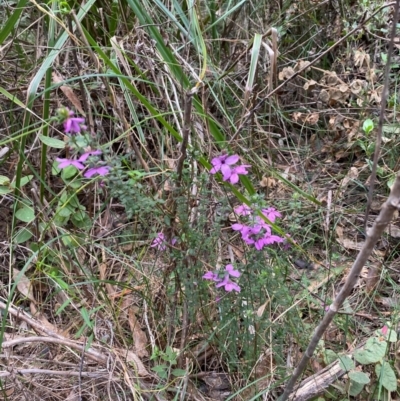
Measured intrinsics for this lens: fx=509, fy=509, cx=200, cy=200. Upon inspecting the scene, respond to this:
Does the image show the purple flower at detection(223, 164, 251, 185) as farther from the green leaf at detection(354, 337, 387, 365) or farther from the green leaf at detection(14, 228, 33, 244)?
the green leaf at detection(14, 228, 33, 244)

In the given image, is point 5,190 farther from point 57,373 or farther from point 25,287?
point 57,373

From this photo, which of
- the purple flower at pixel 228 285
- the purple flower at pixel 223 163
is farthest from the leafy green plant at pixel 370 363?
the purple flower at pixel 223 163

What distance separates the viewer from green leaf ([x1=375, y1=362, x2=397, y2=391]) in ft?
3.72

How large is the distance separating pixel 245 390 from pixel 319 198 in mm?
796

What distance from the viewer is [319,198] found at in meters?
1.77

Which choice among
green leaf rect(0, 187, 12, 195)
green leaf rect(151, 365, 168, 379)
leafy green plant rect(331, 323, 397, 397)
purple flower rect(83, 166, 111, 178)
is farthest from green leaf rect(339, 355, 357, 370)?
green leaf rect(0, 187, 12, 195)

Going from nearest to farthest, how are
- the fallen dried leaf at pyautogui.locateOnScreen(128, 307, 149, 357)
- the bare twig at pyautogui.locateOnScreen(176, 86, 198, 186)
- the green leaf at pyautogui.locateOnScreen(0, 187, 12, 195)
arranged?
the bare twig at pyautogui.locateOnScreen(176, 86, 198, 186) → the fallen dried leaf at pyautogui.locateOnScreen(128, 307, 149, 357) → the green leaf at pyautogui.locateOnScreen(0, 187, 12, 195)

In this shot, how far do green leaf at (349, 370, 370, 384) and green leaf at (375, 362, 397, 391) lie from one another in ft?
0.14

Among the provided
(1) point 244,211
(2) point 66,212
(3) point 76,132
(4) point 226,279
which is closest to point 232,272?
(4) point 226,279

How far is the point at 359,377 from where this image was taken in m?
1.12

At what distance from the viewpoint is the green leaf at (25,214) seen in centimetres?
149

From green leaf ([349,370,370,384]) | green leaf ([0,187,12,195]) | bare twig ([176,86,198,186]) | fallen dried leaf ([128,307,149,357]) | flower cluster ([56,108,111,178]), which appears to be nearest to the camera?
flower cluster ([56,108,111,178])

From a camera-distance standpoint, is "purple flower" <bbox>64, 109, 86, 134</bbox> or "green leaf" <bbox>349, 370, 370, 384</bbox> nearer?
"purple flower" <bbox>64, 109, 86, 134</bbox>

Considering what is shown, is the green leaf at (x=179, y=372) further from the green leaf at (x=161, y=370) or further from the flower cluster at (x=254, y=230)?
the flower cluster at (x=254, y=230)
